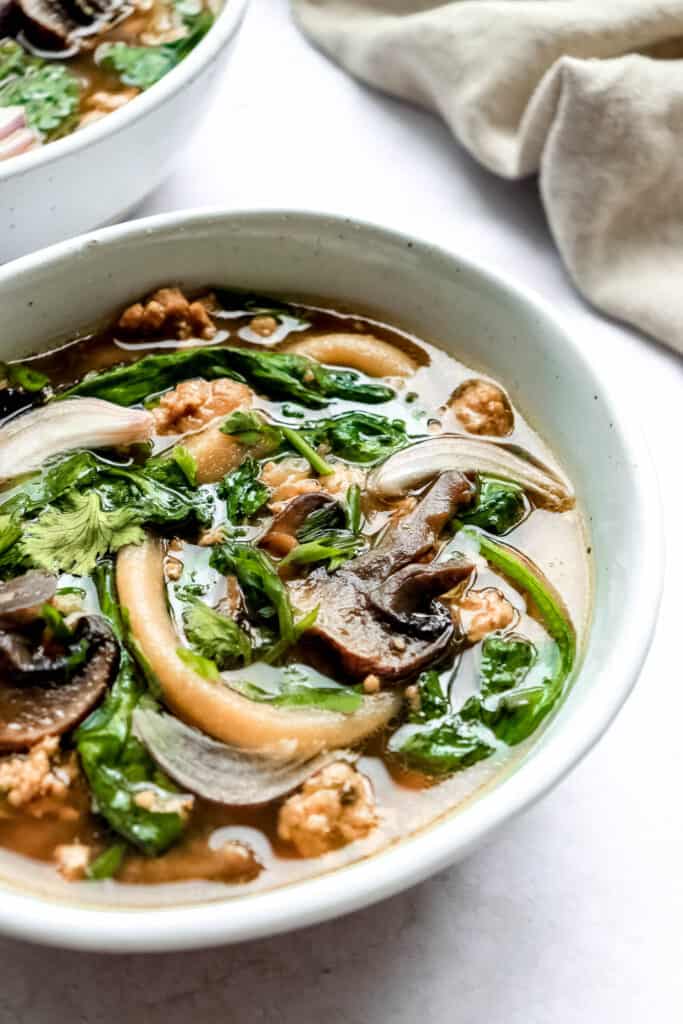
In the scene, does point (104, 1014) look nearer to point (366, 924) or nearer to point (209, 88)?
point (366, 924)

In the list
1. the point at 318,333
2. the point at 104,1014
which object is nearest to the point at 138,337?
the point at 318,333

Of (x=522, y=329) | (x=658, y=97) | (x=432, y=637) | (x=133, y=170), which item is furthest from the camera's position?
(x=658, y=97)

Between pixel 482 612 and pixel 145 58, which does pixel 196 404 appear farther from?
pixel 145 58

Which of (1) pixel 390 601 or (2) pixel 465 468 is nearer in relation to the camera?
(1) pixel 390 601

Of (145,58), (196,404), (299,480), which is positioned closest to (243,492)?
(299,480)

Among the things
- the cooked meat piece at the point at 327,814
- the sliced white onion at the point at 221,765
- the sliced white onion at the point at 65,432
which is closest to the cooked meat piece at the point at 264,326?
the sliced white onion at the point at 65,432

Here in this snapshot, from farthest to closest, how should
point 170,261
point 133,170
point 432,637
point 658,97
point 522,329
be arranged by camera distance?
point 658,97 → point 133,170 → point 170,261 → point 522,329 → point 432,637
